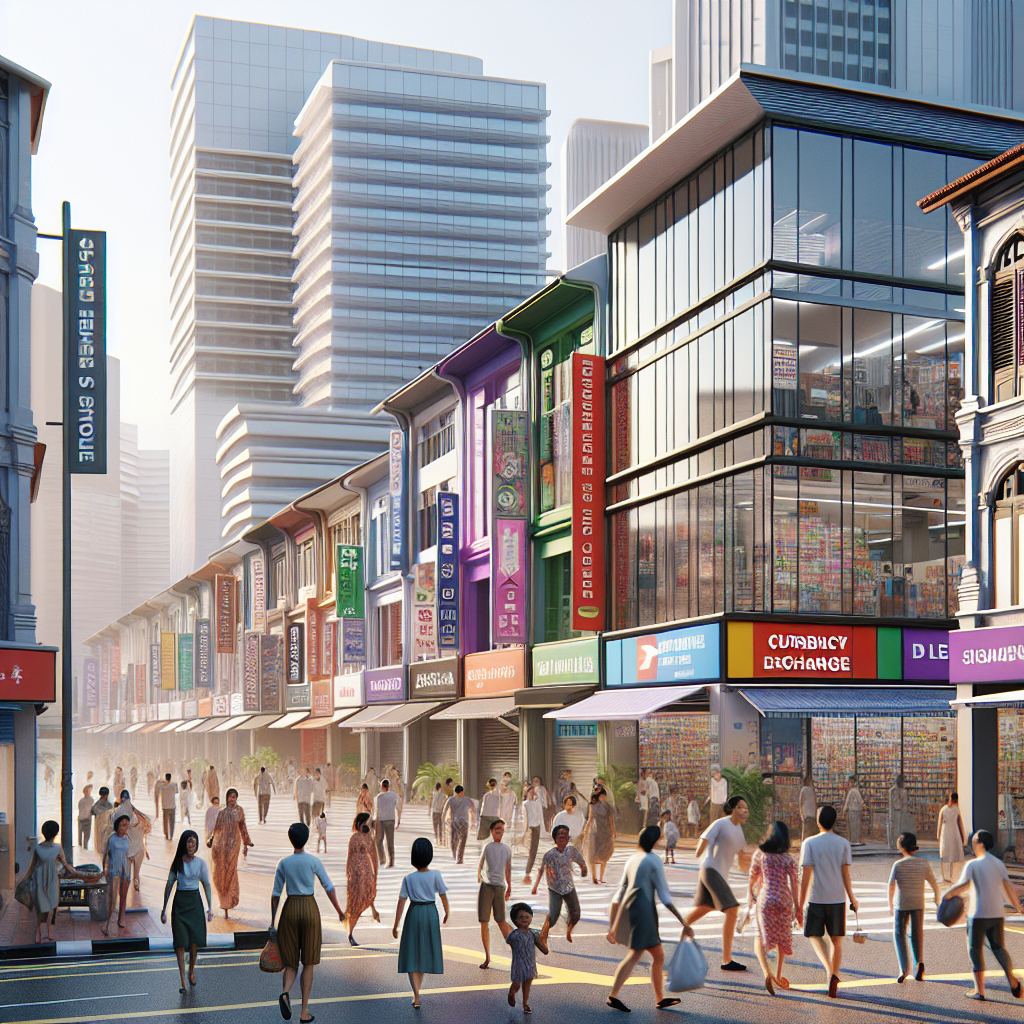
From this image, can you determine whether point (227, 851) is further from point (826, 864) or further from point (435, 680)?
point (435, 680)

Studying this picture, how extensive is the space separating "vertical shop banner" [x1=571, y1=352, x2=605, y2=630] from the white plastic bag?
919 inches

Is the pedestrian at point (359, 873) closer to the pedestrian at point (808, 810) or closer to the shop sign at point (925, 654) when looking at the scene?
the pedestrian at point (808, 810)

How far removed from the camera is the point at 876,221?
30.8 m

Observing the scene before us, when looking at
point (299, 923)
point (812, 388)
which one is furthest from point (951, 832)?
point (299, 923)

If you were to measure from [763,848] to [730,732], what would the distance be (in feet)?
53.4

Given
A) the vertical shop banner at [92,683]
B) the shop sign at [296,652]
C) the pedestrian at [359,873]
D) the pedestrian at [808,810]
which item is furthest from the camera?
the vertical shop banner at [92,683]

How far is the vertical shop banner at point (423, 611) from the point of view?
45.2 metres

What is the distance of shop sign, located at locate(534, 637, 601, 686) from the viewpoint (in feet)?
114

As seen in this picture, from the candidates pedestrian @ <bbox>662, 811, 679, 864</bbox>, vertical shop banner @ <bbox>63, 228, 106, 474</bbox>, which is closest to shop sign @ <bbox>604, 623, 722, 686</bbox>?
pedestrian @ <bbox>662, 811, 679, 864</bbox>

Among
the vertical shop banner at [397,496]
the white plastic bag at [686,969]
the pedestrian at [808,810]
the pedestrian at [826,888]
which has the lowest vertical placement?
the pedestrian at [808,810]

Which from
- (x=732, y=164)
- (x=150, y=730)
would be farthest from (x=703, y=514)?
(x=150, y=730)

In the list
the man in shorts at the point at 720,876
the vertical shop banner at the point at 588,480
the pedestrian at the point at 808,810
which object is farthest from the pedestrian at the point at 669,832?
the man in shorts at the point at 720,876

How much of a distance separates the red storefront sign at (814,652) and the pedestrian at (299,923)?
1865 centimetres

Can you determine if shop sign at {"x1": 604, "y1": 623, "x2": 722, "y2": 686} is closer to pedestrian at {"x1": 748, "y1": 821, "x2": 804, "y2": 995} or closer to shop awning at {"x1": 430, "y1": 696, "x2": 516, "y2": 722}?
shop awning at {"x1": 430, "y1": 696, "x2": 516, "y2": 722}
